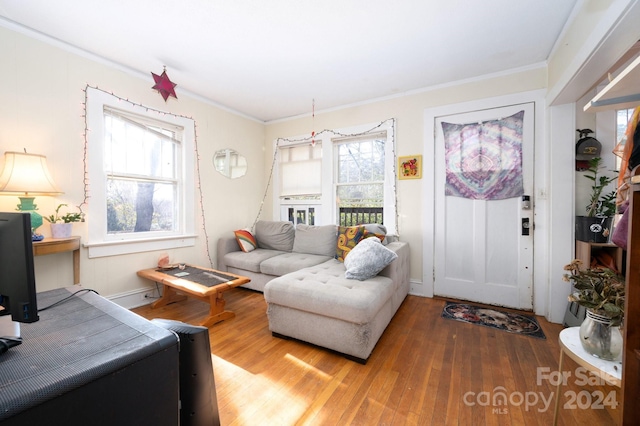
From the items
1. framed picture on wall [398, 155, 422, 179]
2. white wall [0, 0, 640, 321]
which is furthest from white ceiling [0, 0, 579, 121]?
framed picture on wall [398, 155, 422, 179]

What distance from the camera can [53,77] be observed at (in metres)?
2.40

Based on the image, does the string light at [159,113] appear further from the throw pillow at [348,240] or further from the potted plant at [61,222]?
the throw pillow at [348,240]

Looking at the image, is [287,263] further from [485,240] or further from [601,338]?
[601,338]

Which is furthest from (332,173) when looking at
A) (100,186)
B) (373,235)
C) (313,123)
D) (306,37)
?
(100,186)

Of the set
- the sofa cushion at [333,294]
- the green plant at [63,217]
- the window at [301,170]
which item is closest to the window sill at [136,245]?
the green plant at [63,217]

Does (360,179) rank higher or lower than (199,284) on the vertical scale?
higher

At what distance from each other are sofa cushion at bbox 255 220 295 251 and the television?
3083 mm

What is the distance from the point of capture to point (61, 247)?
2.21 m

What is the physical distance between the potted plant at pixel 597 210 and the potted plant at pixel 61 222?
4571 mm

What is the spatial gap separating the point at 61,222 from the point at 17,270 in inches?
87.1

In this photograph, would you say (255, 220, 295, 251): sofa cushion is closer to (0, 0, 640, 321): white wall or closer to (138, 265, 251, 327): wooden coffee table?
(0, 0, 640, 321): white wall

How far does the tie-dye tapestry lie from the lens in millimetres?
2814

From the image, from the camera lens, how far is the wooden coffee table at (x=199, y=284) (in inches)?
96.9

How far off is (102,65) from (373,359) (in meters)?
3.78
